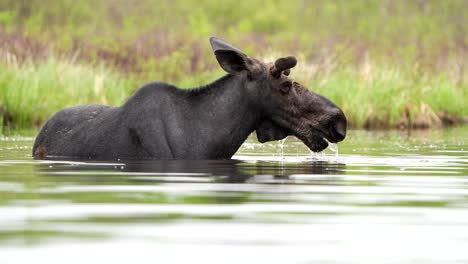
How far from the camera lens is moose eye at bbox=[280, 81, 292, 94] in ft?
38.3

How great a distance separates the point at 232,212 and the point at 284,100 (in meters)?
5.05

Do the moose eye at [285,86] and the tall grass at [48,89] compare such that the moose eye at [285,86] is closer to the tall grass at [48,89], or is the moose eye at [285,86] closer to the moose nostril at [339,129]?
the moose nostril at [339,129]

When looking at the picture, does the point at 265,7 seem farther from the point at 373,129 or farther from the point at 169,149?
the point at 169,149

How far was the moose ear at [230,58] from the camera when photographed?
37.6 feet

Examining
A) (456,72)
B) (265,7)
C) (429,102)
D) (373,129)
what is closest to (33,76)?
(373,129)

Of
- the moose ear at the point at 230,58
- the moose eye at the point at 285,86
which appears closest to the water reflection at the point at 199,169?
the moose eye at the point at 285,86

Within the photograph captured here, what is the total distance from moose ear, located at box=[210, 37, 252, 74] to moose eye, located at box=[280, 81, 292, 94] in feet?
1.27

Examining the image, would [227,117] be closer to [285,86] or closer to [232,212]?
[285,86]

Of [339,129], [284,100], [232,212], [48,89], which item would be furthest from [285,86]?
[48,89]

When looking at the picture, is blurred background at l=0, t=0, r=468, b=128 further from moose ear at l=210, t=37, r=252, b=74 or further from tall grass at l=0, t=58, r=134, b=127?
moose ear at l=210, t=37, r=252, b=74

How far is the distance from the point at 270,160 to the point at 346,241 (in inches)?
272

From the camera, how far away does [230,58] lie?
11594 mm

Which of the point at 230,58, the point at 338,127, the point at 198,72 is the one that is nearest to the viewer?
the point at 338,127

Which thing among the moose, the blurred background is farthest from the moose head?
the blurred background
